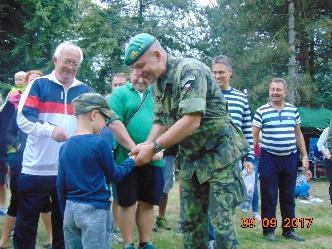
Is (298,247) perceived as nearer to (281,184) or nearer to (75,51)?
(281,184)

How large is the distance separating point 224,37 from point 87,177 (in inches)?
895

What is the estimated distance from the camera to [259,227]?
650 cm

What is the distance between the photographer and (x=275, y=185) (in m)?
5.73

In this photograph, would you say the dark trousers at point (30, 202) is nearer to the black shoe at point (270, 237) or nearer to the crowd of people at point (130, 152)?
the crowd of people at point (130, 152)

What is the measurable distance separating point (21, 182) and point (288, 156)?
10.8ft

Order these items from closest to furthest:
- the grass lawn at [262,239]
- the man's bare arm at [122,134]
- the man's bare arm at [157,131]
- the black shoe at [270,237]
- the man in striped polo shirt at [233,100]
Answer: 1. the man's bare arm at [157,131]
2. the man's bare arm at [122,134]
3. the man in striped polo shirt at [233,100]
4. the grass lawn at [262,239]
5. the black shoe at [270,237]

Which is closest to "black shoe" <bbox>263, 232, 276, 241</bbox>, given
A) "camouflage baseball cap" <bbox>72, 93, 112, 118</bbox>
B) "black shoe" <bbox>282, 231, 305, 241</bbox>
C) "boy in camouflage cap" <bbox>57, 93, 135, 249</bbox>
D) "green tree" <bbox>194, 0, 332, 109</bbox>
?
"black shoe" <bbox>282, 231, 305, 241</bbox>

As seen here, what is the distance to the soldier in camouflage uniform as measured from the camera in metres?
3.03

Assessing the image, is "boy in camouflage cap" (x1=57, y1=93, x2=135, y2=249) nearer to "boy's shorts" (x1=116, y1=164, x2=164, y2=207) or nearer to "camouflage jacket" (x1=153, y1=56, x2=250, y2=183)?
"camouflage jacket" (x1=153, y1=56, x2=250, y2=183)

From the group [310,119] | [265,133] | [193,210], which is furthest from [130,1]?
[193,210]

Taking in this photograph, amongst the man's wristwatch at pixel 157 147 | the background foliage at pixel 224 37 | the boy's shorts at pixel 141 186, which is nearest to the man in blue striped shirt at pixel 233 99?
the boy's shorts at pixel 141 186

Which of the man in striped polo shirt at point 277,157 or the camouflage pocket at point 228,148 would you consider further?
the man in striped polo shirt at point 277,157

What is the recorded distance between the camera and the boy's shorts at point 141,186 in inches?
171
